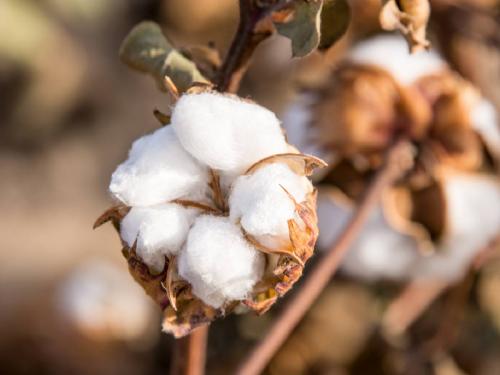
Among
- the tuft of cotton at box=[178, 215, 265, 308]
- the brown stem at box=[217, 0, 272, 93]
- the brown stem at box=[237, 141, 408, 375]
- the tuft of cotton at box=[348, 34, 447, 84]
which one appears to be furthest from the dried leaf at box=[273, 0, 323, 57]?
the tuft of cotton at box=[348, 34, 447, 84]

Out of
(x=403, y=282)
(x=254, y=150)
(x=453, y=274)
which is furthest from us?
(x=403, y=282)

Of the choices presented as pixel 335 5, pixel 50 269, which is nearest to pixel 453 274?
pixel 335 5

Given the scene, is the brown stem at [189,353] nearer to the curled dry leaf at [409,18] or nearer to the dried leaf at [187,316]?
the dried leaf at [187,316]

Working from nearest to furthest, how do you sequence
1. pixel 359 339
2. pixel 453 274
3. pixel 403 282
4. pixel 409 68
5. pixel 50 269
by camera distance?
pixel 409 68 → pixel 453 274 → pixel 403 282 → pixel 359 339 → pixel 50 269

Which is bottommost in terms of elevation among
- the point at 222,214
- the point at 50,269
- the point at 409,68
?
the point at 50,269

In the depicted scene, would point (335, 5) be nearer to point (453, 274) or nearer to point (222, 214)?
point (222, 214)

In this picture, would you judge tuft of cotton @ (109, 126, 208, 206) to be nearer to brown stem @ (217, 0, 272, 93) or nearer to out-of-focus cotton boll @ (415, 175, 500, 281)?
brown stem @ (217, 0, 272, 93)
